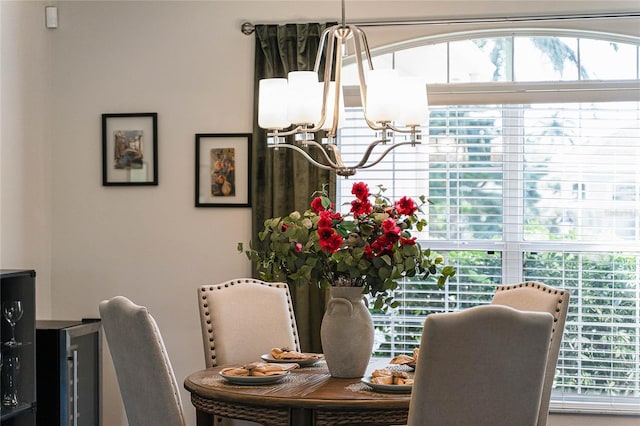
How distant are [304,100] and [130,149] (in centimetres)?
210

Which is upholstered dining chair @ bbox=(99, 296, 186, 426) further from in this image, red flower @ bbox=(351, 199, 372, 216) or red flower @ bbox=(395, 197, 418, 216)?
red flower @ bbox=(395, 197, 418, 216)

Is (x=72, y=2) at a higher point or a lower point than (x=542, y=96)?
higher

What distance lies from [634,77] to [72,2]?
318 cm

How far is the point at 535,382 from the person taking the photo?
2494 mm

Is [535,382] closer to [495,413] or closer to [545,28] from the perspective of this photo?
[495,413]

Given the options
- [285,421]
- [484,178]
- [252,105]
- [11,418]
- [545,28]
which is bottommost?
[11,418]

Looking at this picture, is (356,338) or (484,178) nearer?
(356,338)

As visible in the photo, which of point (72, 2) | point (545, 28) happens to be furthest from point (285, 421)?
point (72, 2)

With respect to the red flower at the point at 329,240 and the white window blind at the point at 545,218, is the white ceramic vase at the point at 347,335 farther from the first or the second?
the white window blind at the point at 545,218

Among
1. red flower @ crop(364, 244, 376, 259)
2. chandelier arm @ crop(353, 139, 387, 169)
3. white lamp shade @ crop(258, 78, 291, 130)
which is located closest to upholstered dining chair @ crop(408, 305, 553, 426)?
red flower @ crop(364, 244, 376, 259)

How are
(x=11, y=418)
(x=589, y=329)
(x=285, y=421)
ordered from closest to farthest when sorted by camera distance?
(x=285, y=421) → (x=11, y=418) → (x=589, y=329)

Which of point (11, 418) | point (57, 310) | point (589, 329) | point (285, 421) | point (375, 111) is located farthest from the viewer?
point (57, 310)

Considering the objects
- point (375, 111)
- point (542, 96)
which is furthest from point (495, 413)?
point (542, 96)

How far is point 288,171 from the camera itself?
4.65 m
